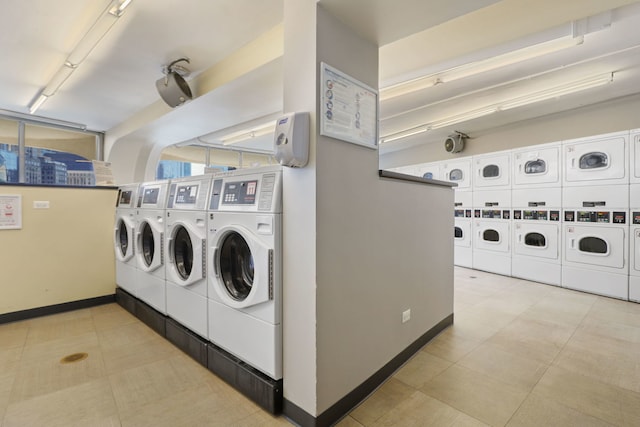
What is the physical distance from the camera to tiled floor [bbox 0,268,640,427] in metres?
1.67

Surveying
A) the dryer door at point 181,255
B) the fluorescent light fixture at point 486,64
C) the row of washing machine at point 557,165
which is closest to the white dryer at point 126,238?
the dryer door at point 181,255

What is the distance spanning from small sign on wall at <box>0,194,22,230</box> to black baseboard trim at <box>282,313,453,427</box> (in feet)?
11.2

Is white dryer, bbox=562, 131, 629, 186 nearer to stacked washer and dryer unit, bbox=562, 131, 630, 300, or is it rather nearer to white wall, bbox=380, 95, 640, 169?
stacked washer and dryer unit, bbox=562, 131, 630, 300

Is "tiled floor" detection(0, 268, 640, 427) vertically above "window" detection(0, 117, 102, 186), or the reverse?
"window" detection(0, 117, 102, 186)

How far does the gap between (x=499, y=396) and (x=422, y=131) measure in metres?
4.94

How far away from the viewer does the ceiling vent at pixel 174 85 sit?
3.38 m

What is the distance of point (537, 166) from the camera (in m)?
4.54

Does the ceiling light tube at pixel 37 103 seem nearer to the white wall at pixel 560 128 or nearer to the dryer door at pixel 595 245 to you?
the white wall at pixel 560 128

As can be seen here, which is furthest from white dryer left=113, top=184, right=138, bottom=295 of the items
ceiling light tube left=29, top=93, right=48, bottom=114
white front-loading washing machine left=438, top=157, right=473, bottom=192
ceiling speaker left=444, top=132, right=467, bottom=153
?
ceiling speaker left=444, top=132, right=467, bottom=153

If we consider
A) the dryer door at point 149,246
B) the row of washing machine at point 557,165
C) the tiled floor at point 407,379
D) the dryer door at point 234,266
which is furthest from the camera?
the row of washing machine at point 557,165

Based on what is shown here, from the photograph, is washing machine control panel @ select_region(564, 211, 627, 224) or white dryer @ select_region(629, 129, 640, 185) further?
washing machine control panel @ select_region(564, 211, 627, 224)

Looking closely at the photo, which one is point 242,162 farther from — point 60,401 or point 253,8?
point 60,401

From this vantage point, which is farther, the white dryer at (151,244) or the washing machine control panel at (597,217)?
the washing machine control panel at (597,217)

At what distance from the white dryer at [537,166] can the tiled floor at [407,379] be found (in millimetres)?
2073
